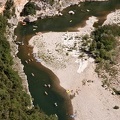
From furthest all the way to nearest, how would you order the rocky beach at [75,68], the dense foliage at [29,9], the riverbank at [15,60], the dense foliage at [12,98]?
the dense foliage at [29,9]
the riverbank at [15,60]
the rocky beach at [75,68]
the dense foliage at [12,98]

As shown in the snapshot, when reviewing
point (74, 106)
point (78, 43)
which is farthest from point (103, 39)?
point (74, 106)

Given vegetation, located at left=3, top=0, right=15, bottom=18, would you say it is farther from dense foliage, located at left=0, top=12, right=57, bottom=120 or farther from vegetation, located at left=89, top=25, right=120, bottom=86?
vegetation, located at left=89, top=25, right=120, bottom=86

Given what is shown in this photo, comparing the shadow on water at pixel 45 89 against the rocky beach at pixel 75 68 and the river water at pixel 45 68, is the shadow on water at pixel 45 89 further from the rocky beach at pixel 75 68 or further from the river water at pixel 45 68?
the rocky beach at pixel 75 68

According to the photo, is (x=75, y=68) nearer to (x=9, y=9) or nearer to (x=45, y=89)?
(x=45, y=89)

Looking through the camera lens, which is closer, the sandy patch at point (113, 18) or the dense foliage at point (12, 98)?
the dense foliage at point (12, 98)

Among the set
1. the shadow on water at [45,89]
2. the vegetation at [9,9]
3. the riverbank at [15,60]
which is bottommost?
the shadow on water at [45,89]

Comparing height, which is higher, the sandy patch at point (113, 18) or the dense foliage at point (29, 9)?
the dense foliage at point (29, 9)

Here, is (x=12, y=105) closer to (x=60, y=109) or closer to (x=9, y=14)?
(x=60, y=109)

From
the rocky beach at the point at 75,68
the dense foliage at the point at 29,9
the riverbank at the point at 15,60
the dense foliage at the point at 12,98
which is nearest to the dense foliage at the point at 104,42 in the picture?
the rocky beach at the point at 75,68

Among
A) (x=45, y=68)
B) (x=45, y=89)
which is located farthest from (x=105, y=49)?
(x=45, y=89)

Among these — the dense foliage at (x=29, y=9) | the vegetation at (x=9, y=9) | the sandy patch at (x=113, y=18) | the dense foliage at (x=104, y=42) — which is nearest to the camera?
the dense foliage at (x=104, y=42)
